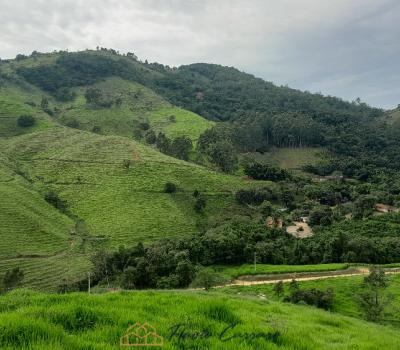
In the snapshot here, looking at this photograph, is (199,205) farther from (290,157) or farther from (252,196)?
(290,157)

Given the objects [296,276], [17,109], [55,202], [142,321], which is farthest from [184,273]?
[17,109]

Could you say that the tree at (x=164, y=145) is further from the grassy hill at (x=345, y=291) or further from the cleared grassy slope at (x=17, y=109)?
the grassy hill at (x=345, y=291)

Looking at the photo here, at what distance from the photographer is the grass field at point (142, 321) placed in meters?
6.54

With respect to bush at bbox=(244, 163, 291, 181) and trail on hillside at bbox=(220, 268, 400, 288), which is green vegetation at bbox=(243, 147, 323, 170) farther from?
trail on hillside at bbox=(220, 268, 400, 288)

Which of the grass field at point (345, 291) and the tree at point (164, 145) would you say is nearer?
the grass field at point (345, 291)

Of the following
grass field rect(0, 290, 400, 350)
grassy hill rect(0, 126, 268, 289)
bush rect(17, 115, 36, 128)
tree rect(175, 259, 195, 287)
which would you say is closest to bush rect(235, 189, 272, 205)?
grassy hill rect(0, 126, 268, 289)

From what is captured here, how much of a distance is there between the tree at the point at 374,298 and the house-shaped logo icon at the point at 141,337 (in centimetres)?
3001

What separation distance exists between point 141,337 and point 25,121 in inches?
4967

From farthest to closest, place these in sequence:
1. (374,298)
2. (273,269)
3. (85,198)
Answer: (85,198) → (273,269) → (374,298)

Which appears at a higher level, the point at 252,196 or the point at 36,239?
the point at 252,196

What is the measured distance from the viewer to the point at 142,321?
7.78 m

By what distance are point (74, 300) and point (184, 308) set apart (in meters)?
2.19

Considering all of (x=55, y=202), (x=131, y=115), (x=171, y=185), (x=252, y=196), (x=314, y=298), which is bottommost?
(x=314, y=298)

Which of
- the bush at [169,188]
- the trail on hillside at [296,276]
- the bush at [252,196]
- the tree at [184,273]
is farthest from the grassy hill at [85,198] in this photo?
the trail on hillside at [296,276]
